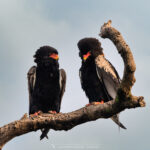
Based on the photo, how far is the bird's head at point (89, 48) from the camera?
10066 mm

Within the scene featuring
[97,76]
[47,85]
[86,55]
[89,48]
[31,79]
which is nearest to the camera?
[97,76]

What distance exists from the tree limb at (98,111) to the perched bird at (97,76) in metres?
2.08

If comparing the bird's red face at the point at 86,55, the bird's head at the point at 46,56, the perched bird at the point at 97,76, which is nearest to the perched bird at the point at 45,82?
the bird's head at the point at 46,56

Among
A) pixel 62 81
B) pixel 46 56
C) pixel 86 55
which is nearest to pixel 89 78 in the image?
pixel 86 55

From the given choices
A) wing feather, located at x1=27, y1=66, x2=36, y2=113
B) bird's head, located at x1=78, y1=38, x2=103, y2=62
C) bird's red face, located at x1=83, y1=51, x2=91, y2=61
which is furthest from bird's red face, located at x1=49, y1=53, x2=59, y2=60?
bird's red face, located at x1=83, y1=51, x2=91, y2=61

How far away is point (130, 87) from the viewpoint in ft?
20.5

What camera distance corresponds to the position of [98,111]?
22.8 ft

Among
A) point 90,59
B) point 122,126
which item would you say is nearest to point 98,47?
point 90,59

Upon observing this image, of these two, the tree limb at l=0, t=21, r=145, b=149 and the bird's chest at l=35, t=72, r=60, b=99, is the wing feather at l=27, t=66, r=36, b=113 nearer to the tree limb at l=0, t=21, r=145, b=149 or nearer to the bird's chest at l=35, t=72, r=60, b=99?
the bird's chest at l=35, t=72, r=60, b=99

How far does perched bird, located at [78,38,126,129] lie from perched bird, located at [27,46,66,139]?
1.02m

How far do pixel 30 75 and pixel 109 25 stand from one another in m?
4.92

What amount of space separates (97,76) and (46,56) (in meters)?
2.22

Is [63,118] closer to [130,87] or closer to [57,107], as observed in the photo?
[130,87]

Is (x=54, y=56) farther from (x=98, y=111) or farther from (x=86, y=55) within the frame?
(x=98, y=111)
